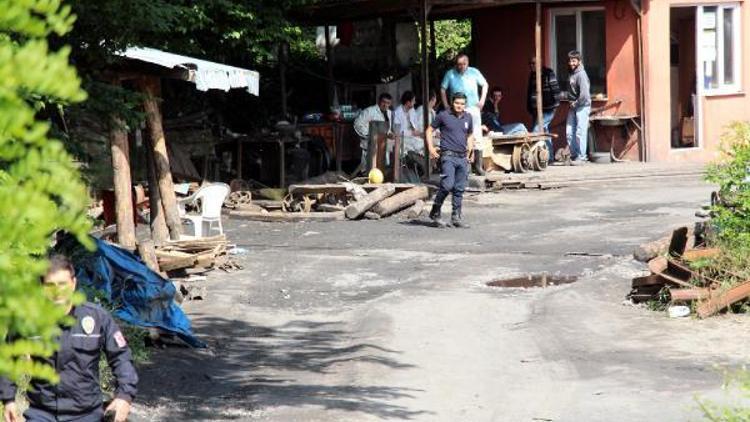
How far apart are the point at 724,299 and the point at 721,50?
1523 centimetres

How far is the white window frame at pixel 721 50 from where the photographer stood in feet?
83.0

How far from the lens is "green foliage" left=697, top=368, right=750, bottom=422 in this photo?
19.0 feet

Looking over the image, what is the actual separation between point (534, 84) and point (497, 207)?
524 cm

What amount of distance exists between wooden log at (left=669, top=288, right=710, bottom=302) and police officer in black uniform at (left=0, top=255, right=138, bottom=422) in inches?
265

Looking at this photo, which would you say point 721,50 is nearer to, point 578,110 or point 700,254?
point 578,110

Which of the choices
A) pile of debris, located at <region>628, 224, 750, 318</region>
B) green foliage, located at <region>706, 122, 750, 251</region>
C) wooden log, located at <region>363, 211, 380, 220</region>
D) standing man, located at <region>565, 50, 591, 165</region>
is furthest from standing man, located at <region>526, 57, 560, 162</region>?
green foliage, located at <region>706, 122, 750, 251</region>

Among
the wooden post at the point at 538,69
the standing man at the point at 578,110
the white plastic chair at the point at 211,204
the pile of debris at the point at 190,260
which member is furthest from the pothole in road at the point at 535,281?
the standing man at the point at 578,110

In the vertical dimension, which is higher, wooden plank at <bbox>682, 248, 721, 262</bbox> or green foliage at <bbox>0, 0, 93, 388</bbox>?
green foliage at <bbox>0, 0, 93, 388</bbox>

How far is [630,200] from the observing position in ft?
68.3

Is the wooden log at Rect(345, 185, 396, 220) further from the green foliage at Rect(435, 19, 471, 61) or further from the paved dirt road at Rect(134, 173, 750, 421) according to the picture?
the green foliage at Rect(435, 19, 471, 61)

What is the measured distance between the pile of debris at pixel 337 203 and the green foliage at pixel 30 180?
56.2 ft

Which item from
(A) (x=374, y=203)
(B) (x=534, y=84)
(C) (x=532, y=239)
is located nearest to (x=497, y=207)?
(A) (x=374, y=203)

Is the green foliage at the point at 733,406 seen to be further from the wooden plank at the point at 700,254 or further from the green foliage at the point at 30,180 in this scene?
Result: the green foliage at the point at 30,180

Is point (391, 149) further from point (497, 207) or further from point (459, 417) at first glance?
point (459, 417)
